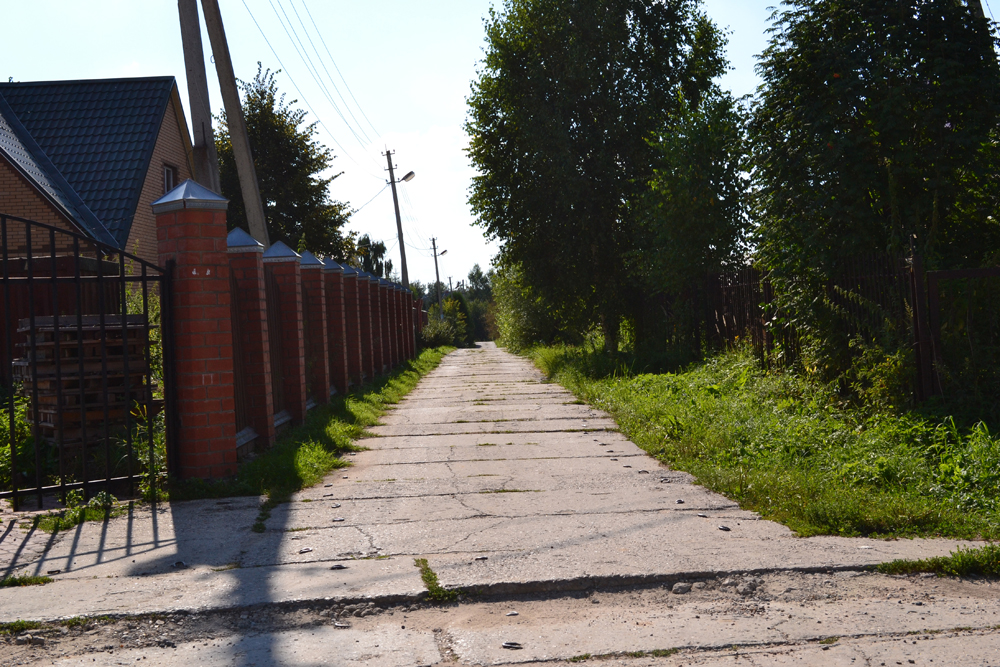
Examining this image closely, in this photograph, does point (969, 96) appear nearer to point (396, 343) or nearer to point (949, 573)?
point (949, 573)

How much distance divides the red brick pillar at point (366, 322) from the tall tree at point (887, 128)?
9.58 metres

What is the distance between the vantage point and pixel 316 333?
37.1ft

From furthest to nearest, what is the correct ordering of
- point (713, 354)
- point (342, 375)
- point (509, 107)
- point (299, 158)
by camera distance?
point (299, 158) → point (509, 107) → point (713, 354) → point (342, 375)

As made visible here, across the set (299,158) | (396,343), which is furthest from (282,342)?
(299,158)

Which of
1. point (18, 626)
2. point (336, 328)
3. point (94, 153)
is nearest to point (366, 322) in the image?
point (336, 328)

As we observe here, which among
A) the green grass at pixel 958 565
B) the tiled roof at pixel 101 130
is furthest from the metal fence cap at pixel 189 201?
the tiled roof at pixel 101 130

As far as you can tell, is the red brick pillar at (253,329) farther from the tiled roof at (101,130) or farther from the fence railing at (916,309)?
the tiled roof at (101,130)

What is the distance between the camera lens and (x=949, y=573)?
12.6ft

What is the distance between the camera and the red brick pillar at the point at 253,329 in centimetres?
769

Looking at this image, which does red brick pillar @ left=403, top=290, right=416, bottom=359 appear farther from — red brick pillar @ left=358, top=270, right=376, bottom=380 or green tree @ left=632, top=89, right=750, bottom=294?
green tree @ left=632, top=89, right=750, bottom=294

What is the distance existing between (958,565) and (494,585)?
225 centimetres

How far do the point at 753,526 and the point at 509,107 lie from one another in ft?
53.9

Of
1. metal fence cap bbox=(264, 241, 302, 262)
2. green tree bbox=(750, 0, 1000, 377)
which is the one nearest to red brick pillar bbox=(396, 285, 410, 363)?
metal fence cap bbox=(264, 241, 302, 262)

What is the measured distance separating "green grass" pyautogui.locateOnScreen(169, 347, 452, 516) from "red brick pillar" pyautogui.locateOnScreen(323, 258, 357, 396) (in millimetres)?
599
